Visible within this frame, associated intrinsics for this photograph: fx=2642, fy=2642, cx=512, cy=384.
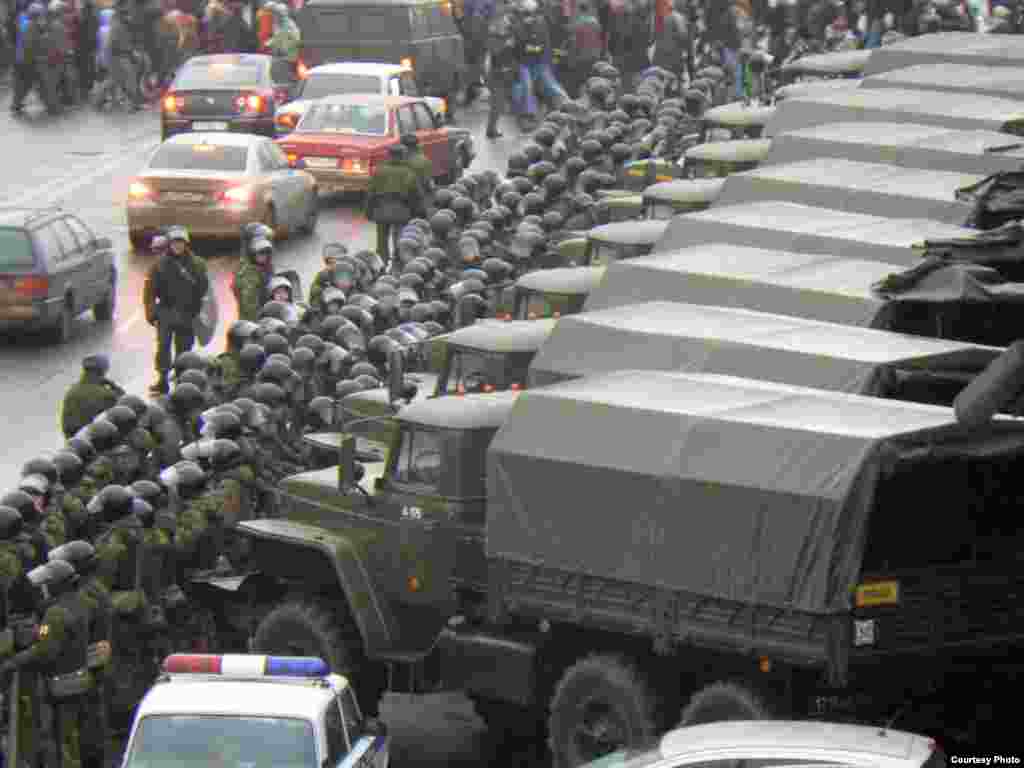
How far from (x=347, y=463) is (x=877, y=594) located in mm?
4256

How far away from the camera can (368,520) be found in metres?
17.5

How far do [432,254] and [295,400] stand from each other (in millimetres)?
5289

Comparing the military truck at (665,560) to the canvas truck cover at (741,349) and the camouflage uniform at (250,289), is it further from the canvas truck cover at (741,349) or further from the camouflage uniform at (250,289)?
the camouflage uniform at (250,289)

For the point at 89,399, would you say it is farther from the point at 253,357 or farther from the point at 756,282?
the point at 756,282

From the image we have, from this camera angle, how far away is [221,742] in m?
13.6

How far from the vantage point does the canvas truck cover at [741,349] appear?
55.1ft

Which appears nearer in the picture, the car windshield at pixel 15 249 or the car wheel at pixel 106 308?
the car windshield at pixel 15 249

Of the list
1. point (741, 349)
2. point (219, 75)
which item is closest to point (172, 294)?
point (741, 349)

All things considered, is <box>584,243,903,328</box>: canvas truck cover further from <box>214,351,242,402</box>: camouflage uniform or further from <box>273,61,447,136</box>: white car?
<box>273,61,447,136</box>: white car

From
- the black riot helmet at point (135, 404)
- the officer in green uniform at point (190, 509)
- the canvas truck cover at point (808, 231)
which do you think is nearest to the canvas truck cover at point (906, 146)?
the canvas truck cover at point (808, 231)

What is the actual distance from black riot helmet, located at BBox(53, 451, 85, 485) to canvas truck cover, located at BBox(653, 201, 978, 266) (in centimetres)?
631

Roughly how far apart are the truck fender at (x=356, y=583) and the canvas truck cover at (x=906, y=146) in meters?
9.41

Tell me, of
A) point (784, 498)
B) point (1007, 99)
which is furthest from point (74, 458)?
point (1007, 99)

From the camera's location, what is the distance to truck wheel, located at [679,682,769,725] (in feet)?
48.5
